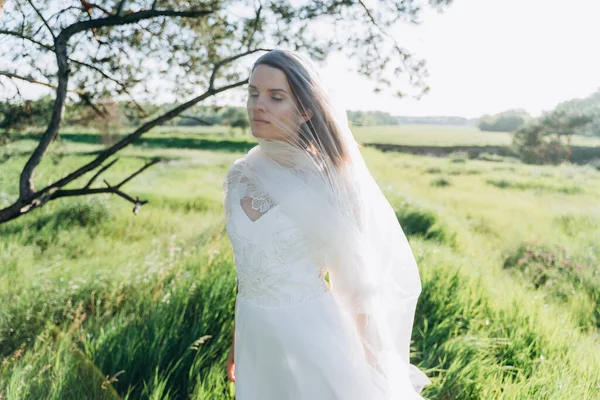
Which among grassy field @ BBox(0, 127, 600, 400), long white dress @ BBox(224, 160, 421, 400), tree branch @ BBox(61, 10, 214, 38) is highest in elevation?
tree branch @ BBox(61, 10, 214, 38)

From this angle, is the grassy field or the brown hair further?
the grassy field

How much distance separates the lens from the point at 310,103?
149cm

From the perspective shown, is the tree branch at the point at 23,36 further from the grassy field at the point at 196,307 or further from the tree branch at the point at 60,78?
the grassy field at the point at 196,307

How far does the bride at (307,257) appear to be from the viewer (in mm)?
1391

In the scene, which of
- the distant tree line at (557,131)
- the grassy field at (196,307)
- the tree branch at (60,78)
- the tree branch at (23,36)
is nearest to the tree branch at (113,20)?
the tree branch at (60,78)

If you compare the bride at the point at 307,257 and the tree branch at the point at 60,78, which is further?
the tree branch at the point at 60,78

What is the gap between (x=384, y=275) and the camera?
5.10 feet

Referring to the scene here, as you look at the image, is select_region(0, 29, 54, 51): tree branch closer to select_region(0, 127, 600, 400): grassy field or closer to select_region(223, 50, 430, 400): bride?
select_region(0, 127, 600, 400): grassy field

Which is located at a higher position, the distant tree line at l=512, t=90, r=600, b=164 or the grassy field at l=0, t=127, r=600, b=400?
the distant tree line at l=512, t=90, r=600, b=164

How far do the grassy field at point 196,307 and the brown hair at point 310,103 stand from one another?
138 cm

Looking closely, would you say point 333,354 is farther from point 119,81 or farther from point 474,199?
point 474,199

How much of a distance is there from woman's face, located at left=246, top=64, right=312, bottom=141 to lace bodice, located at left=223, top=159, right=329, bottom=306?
0.21 metres

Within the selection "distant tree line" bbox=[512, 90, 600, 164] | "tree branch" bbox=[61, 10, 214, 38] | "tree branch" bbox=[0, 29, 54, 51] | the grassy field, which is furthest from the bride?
"distant tree line" bbox=[512, 90, 600, 164]

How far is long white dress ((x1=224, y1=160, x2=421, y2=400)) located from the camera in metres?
1.37
